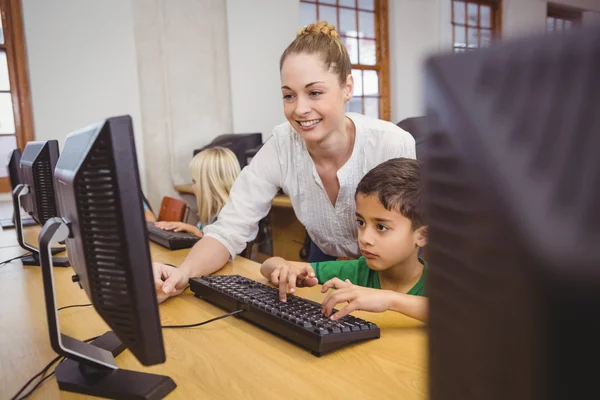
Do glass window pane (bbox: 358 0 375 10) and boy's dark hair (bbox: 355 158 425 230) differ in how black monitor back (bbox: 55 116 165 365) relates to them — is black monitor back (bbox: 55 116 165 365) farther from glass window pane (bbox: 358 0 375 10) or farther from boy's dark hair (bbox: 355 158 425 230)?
glass window pane (bbox: 358 0 375 10)

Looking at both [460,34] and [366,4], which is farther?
[460,34]

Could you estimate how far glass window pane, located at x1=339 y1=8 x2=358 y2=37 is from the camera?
190 inches

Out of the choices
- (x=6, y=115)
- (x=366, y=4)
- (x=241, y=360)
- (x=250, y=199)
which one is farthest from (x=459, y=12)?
(x=241, y=360)

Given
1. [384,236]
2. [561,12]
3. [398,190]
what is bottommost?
[384,236]

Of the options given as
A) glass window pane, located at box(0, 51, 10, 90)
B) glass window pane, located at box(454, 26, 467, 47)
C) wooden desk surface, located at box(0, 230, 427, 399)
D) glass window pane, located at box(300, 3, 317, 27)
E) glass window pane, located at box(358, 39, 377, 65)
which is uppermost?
glass window pane, located at box(300, 3, 317, 27)

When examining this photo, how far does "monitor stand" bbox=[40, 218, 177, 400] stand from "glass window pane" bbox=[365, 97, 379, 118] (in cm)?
472

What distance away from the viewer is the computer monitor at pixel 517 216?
143 mm

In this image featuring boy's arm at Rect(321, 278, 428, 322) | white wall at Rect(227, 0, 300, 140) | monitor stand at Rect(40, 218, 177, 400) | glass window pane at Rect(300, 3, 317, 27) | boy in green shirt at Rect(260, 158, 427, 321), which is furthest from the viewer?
glass window pane at Rect(300, 3, 317, 27)

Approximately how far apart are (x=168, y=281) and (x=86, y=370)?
39 centimetres

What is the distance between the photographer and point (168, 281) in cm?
110

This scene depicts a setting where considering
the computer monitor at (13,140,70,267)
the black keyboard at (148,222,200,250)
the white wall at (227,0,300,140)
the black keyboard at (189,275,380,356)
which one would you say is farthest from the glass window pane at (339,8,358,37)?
the black keyboard at (189,275,380,356)

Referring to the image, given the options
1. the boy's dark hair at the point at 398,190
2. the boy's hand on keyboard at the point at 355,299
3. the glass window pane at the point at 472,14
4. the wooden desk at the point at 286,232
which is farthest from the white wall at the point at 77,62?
the glass window pane at the point at 472,14

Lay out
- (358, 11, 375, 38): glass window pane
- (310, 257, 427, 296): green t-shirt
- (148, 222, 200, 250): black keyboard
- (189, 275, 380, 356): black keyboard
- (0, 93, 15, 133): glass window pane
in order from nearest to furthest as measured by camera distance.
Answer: (189, 275, 380, 356): black keyboard → (310, 257, 427, 296): green t-shirt → (148, 222, 200, 250): black keyboard → (0, 93, 15, 133): glass window pane → (358, 11, 375, 38): glass window pane

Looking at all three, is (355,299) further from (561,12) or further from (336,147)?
(561,12)
